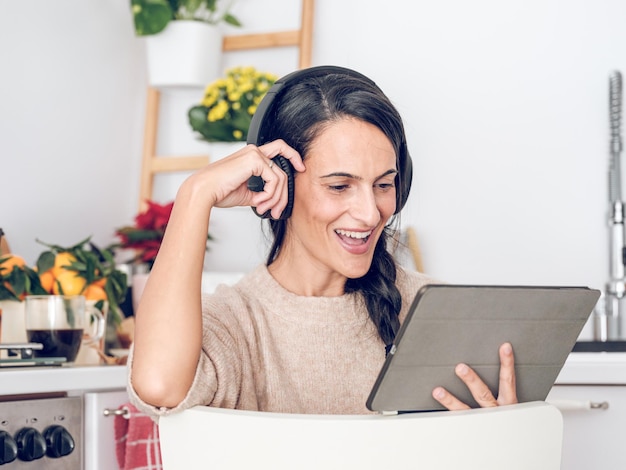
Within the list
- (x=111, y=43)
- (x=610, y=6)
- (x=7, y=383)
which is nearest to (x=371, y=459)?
(x=7, y=383)

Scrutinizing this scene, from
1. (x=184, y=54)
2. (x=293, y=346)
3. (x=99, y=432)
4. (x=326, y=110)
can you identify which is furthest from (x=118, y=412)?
(x=184, y=54)

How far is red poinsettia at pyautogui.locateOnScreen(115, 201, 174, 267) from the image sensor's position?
1.99 meters

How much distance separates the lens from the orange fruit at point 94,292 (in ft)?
5.33

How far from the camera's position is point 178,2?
2127 mm

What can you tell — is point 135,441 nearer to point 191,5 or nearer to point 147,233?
point 147,233

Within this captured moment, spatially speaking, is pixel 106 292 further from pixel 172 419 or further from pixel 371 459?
pixel 371 459

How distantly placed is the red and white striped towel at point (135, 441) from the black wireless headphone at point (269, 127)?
360mm

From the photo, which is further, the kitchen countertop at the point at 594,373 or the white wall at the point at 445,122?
the white wall at the point at 445,122

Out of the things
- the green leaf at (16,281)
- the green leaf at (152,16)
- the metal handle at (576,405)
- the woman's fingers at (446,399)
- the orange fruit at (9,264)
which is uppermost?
the green leaf at (152,16)

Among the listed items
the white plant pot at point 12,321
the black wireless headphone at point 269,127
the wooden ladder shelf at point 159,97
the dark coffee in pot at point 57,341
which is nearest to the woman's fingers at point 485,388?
the black wireless headphone at point 269,127

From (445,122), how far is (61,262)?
93 cm

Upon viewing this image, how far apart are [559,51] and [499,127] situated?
21cm

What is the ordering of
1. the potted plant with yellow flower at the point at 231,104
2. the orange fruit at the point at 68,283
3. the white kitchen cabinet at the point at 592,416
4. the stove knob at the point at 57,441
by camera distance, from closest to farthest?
1. the stove knob at the point at 57,441
2. the white kitchen cabinet at the point at 592,416
3. the orange fruit at the point at 68,283
4. the potted plant with yellow flower at the point at 231,104

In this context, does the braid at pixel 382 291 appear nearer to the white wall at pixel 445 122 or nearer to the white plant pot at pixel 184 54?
the white wall at pixel 445 122
